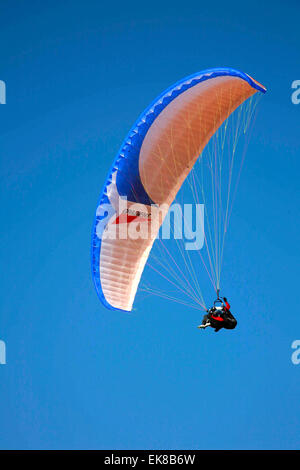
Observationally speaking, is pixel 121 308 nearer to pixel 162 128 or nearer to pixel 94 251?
pixel 94 251

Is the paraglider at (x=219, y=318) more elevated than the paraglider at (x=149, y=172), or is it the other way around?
the paraglider at (x=149, y=172)

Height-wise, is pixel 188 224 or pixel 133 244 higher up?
pixel 188 224

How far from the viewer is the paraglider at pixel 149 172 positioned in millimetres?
13375

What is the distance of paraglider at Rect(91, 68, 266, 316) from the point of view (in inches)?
527

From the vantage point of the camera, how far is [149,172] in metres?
14.0

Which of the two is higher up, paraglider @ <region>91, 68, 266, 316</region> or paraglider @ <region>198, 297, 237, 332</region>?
paraglider @ <region>91, 68, 266, 316</region>

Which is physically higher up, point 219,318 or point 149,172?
point 149,172
